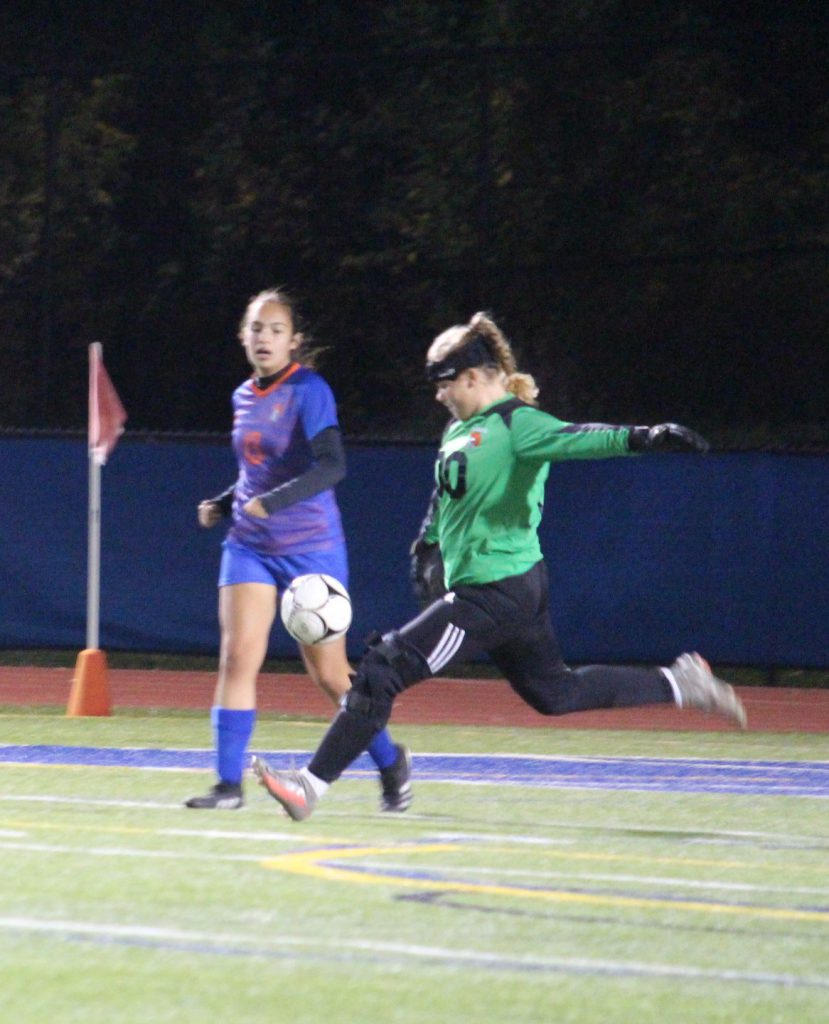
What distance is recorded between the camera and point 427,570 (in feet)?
30.7

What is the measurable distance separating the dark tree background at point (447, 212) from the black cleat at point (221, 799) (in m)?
12.6

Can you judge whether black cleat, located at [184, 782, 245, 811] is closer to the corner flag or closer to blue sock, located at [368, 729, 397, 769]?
blue sock, located at [368, 729, 397, 769]

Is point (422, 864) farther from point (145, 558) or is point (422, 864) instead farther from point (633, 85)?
point (633, 85)

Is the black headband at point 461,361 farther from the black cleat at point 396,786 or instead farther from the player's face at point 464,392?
the black cleat at point 396,786

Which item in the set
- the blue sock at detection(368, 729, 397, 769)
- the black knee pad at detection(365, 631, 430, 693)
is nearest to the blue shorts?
the blue sock at detection(368, 729, 397, 769)

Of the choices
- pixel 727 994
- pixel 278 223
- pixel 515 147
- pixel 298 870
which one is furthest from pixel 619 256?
pixel 727 994

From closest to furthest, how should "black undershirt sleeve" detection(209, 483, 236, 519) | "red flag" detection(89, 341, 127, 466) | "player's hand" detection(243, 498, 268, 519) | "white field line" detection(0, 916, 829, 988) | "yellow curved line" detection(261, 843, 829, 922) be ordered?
"white field line" detection(0, 916, 829, 988) < "yellow curved line" detection(261, 843, 829, 922) < "player's hand" detection(243, 498, 268, 519) < "black undershirt sleeve" detection(209, 483, 236, 519) < "red flag" detection(89, 341, 127, 466)

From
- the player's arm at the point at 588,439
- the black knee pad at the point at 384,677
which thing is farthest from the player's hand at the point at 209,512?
the player's arm at the point at 588,439

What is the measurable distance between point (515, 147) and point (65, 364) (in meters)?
4.73

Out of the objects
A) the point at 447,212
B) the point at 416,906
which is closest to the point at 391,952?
the point at 416,906

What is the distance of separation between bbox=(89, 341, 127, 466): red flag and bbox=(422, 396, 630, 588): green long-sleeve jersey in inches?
265

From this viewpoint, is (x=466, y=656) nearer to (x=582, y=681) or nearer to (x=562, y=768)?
(x=582, y=681)

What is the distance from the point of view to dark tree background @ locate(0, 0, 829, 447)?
2195 centimetres

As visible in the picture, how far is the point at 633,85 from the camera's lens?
22391 millimetres
